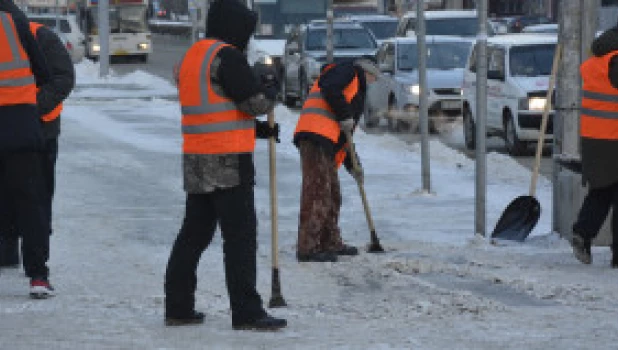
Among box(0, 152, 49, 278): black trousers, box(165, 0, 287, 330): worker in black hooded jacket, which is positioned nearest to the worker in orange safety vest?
box(0, 152, 49, 278): black trousers

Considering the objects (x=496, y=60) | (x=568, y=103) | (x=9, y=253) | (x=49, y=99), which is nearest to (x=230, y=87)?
(x=49, y=99)

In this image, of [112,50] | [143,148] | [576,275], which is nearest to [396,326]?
[576,275]

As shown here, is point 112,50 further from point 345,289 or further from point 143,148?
point 345,289

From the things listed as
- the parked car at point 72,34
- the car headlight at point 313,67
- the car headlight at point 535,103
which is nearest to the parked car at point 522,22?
the parked car at point 72,34

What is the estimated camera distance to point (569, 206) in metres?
12.5

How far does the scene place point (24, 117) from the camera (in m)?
9.33

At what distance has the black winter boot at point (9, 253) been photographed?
34.1ft

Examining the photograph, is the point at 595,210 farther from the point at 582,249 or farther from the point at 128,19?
the point at 128,19

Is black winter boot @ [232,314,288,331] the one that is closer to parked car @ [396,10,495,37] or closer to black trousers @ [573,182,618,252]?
black trousers @ [573,182,618,252]

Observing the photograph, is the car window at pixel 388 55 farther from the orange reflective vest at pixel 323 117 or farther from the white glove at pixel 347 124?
the white glove at pixel 347 124

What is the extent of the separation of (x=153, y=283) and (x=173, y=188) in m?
6.57

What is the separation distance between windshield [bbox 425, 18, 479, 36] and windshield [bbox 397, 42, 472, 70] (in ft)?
19.5

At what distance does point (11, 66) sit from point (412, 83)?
16895mm

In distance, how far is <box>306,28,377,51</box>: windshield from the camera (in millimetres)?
32688
